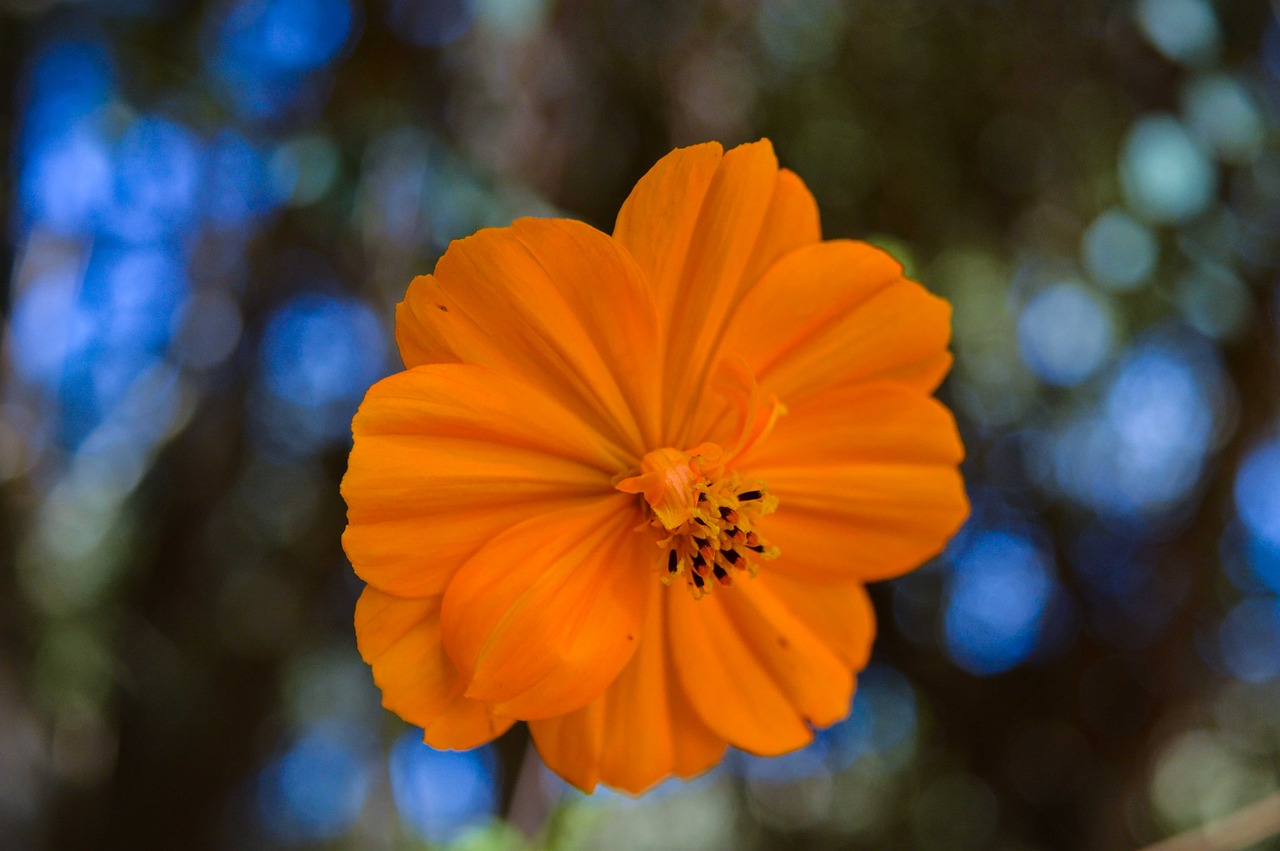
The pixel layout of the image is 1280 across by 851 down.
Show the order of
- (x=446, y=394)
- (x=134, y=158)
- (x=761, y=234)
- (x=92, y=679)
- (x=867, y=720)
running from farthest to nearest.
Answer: (x=867, y=720)
(x=92, y=679)
(x=134, y=158)
(x=761, y=234)
(x=446, y=394)

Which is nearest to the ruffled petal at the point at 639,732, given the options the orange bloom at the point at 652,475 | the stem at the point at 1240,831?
the orange bloom at the point at 652,475

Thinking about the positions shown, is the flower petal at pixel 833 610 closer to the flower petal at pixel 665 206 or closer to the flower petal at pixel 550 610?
the flower petal at pixel 550 610

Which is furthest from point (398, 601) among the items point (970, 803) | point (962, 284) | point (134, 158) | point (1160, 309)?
point (970, 803)

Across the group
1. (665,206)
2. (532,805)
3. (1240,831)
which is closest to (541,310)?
(665,206)

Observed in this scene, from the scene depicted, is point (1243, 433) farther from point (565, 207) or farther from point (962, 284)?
point (565, 207)

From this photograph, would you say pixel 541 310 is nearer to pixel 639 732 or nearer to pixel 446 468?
pixel 446 468

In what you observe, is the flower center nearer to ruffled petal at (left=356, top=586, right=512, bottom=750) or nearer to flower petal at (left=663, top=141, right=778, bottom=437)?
flower petal at (left=663, top=141, right=778, bottom=437)
